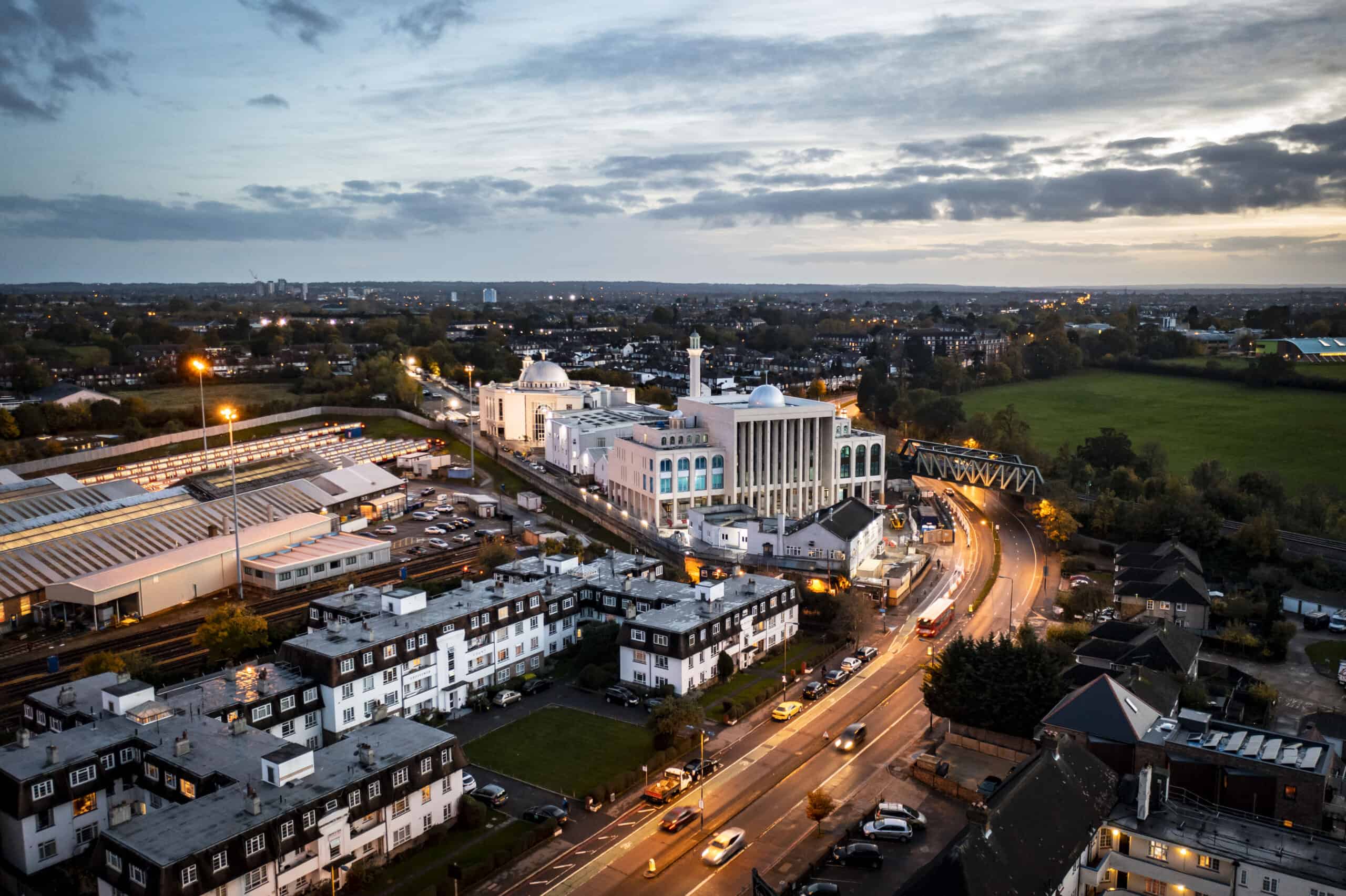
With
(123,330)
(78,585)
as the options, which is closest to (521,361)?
(123,330)

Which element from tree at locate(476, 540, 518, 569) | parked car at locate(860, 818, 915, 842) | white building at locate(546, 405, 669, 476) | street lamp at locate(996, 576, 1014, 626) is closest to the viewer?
parked car at locate(860, 818, 915, 842)

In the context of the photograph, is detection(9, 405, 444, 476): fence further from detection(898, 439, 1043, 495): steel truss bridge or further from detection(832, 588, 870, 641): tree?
detection(832, 588, 870, 641): tree

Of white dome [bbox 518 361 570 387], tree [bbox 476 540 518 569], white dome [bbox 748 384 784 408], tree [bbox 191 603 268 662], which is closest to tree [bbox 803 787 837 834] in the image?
tree [bbox 191 603 268 662]

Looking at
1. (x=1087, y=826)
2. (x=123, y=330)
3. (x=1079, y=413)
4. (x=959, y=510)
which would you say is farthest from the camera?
(x=123, y=330)

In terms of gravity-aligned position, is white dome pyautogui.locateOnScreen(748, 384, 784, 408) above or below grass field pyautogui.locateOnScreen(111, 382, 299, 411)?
above

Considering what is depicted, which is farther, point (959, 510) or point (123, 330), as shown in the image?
point (123, 330)

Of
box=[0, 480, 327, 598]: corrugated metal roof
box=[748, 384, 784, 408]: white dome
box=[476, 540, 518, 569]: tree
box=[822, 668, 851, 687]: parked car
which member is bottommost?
box=[822, 668, 851, 687]: parked car

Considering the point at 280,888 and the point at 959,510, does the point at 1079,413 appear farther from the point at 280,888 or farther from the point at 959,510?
the point at 280,888

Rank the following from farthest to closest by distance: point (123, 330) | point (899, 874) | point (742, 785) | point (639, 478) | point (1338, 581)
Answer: point (123, 330), point (639, 478), point (1338, 581), point (742, 785), point (899, 874)
